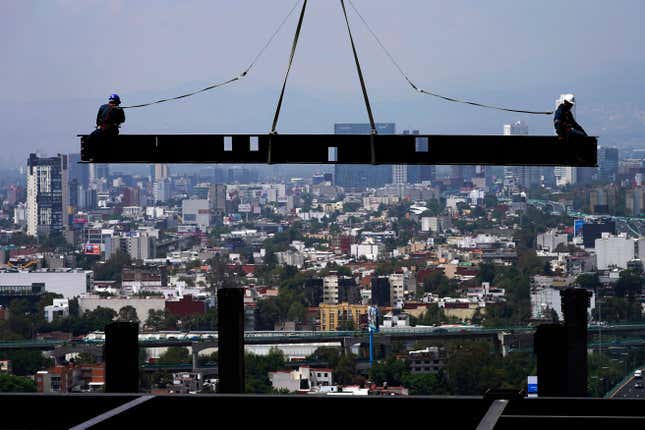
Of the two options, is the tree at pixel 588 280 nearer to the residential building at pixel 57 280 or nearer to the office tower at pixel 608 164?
the office tower at pixel 608 164

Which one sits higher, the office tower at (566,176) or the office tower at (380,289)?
the office tower at (566,176)

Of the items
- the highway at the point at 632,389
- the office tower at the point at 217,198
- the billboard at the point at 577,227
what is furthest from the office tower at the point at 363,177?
the highway at the point at 632,389

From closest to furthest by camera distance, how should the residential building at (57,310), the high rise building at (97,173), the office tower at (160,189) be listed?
the residential building at (57,310), the high rise building at (97,173), the office tower at (160,189)

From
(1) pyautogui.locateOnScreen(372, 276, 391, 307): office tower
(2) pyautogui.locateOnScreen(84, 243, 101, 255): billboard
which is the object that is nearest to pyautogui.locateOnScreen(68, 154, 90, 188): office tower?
(2) pyautogui.locateOnScreen(84, 243, 101, 255): billboard

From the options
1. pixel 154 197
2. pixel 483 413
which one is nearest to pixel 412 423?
pixel 483 413

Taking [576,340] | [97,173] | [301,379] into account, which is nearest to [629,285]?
[301,379]

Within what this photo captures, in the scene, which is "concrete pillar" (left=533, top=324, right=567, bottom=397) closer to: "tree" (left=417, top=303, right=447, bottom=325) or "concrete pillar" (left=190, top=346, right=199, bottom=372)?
"concrete pillar" (left=190, top=346, right=199, bottom=372)
